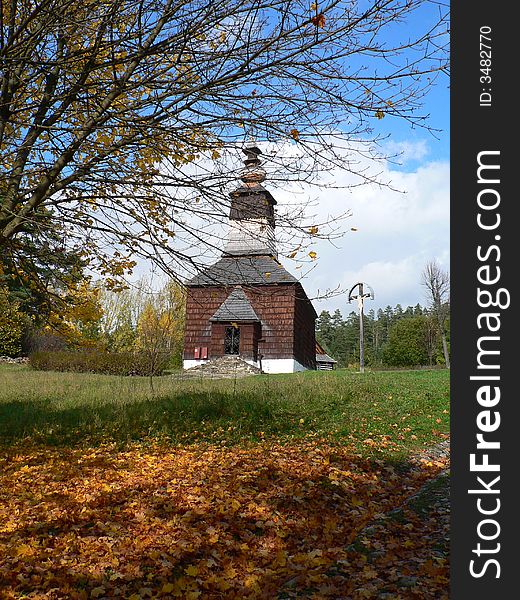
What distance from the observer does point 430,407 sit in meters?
13.0

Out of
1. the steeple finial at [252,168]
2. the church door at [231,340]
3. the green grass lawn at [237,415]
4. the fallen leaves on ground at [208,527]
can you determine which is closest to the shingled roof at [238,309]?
the church door at [231,340]

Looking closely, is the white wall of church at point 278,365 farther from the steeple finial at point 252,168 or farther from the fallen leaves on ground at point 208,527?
the steeple finial at point 252,168

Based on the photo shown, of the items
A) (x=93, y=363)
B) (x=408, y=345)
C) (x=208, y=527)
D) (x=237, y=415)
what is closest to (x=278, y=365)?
(x=93, y=363)

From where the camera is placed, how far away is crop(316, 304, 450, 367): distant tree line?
52.8 metres

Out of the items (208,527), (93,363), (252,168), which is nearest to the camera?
(208,527)

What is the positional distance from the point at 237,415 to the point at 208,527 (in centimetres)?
610

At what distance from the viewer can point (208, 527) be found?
5.35m

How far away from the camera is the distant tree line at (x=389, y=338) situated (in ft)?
173

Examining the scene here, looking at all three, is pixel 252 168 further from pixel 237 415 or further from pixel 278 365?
pixel 278 365

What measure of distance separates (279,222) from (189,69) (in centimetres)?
177

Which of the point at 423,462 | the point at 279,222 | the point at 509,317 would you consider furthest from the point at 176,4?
the point at 423,462

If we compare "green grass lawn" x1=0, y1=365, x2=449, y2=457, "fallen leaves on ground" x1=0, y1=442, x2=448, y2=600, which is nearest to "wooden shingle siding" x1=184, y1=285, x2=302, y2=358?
"green grass lawn" x1=0, y1=365, x2=449, y2=457

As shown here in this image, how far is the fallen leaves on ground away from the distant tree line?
4044cm

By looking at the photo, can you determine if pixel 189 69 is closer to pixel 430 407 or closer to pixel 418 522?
pixel 418 522
